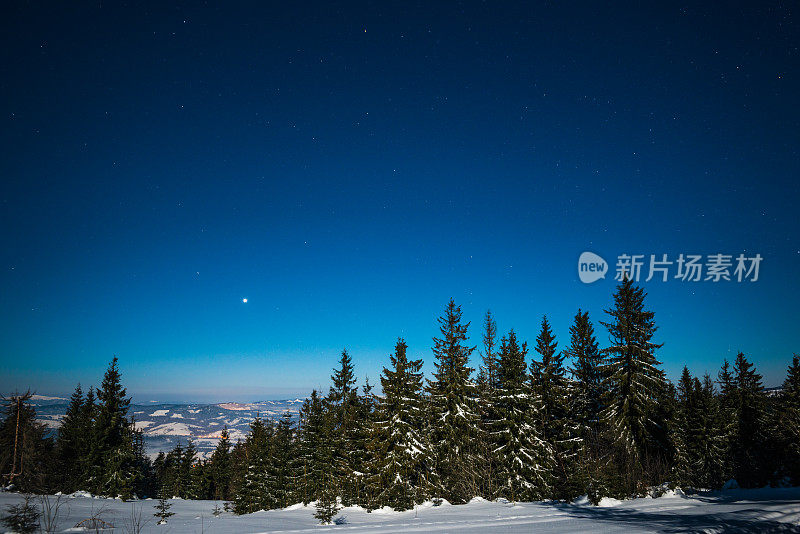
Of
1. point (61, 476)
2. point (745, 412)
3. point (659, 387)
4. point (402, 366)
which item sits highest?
point (402, 366)

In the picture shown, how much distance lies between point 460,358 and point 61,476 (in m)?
38.9

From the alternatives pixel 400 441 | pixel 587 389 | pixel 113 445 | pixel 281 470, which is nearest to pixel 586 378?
pixel 587 389

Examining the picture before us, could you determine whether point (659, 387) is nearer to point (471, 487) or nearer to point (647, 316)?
point (647, 316)

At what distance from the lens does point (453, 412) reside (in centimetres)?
2830

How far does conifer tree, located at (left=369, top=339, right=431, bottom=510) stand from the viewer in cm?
2441

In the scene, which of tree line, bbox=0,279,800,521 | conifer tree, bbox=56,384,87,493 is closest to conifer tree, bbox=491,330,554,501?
tree line, bbox=0,279,800,521

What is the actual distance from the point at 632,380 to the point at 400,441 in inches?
699

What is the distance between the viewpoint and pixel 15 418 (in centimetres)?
3553

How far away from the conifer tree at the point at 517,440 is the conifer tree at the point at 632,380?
5937mm

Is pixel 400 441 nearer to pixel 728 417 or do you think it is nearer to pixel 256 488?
pixel 256 488

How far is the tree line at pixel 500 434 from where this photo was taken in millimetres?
24734

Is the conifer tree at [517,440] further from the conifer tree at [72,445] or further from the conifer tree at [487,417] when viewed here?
the conifer tree at [72,445]

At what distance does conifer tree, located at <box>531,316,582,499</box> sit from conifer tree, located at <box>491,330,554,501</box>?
854mm

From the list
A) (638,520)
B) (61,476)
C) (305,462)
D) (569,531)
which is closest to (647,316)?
(638,520)
